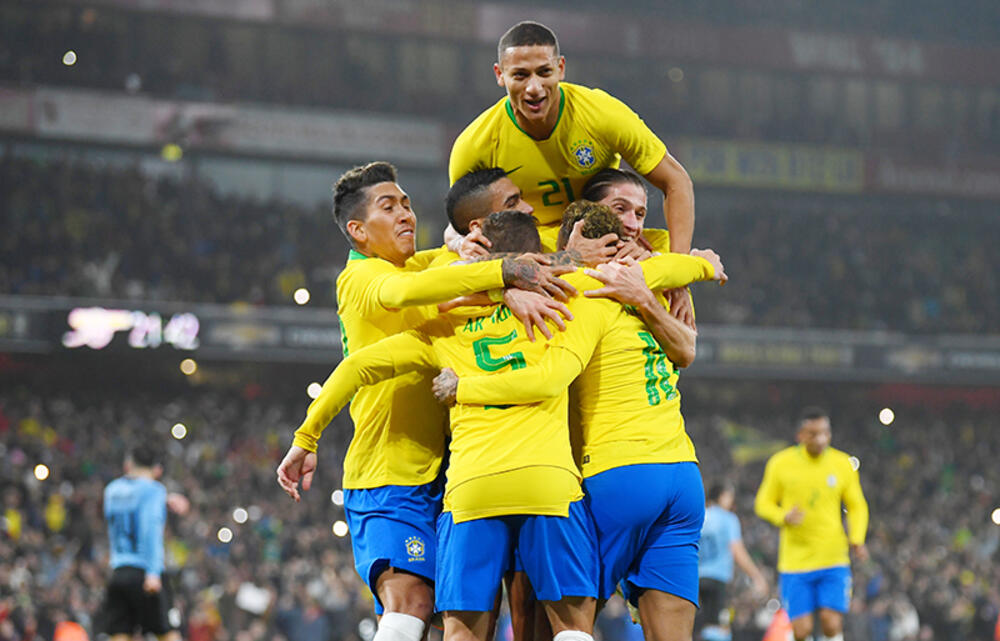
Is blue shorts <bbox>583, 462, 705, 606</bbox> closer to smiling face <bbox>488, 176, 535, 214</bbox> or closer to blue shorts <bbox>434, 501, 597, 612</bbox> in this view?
blue shorts <bbox>434, 501, 597, 612</bbox>

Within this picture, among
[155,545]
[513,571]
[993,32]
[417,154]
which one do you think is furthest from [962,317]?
[513,571]

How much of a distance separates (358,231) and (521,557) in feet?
5.57

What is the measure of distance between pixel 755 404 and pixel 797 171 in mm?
6215

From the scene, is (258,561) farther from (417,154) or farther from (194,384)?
(417,154)

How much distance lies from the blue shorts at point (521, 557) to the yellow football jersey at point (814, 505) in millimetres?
6255

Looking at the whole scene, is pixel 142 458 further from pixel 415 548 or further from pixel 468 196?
pixel 468 196

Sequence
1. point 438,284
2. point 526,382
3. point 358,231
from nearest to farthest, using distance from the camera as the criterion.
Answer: point 526,382, point 438,284, point 358,231

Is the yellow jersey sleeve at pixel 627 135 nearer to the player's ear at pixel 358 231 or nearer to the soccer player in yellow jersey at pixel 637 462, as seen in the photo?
the soccer player in yellow jersey at pixel 637 462

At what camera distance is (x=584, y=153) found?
5457 millimetres

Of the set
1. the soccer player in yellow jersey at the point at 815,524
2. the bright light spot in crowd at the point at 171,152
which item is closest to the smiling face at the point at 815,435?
the soccer player in yellow jersey at the point at 815,524

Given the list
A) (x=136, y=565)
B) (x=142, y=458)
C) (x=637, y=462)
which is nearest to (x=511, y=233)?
(x=637, y=462)

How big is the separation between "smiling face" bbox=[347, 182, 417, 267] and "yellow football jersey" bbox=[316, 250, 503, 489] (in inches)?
4.0

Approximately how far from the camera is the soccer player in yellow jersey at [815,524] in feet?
33.5

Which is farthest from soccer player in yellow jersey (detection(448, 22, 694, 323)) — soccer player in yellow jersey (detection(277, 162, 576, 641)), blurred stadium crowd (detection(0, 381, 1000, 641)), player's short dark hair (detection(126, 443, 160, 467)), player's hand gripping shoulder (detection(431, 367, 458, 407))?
blurred stadium crowd (detection(0, 381, 1000, 641))
